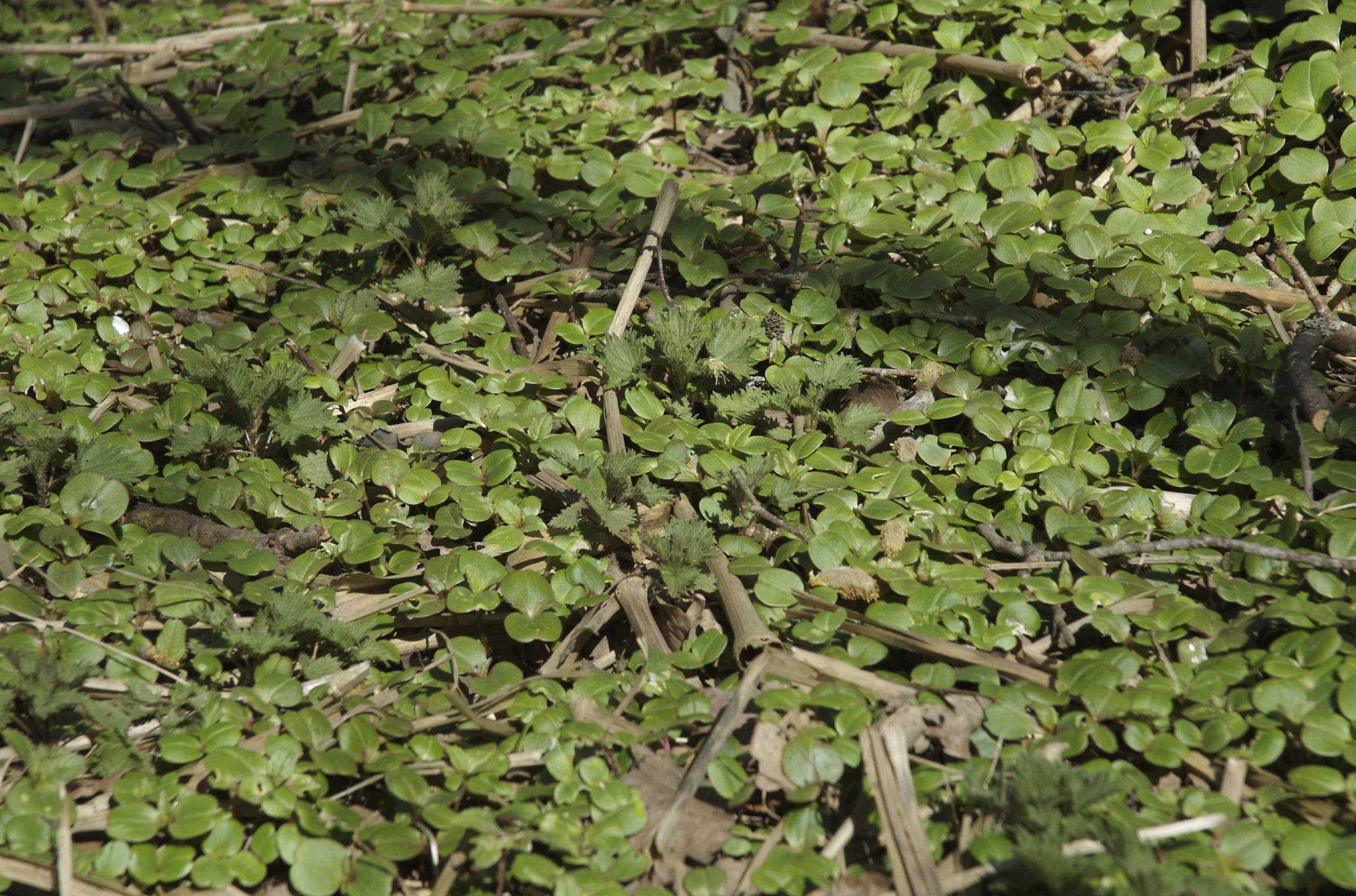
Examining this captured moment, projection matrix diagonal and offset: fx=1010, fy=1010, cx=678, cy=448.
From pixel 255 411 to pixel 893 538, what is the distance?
5.47 feet

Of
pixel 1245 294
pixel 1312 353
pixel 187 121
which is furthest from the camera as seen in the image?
pixel 187 121

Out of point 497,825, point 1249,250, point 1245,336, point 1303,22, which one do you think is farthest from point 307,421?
point 1303,22

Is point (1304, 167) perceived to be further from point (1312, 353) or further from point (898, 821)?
point (898, 821)

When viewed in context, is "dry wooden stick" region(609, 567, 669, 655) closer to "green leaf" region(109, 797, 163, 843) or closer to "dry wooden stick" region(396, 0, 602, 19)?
"green leaf" region(109, 797, 163, 843)

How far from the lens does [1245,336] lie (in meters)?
2.55

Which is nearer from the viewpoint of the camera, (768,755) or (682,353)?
(768,755)

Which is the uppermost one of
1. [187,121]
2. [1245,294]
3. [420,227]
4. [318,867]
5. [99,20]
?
[99,20]

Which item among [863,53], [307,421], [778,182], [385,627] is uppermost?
[863,53]

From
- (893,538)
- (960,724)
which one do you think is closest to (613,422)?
(893,538)

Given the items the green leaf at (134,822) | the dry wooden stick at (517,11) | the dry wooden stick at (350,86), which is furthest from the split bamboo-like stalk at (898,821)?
the dry wooden stick at (517,11)

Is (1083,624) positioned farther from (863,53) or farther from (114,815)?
(863,53)

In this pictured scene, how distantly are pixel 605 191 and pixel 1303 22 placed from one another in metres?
2.29

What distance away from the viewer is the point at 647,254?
3.02m

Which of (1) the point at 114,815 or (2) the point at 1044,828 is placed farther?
(1) the point at 114,815
